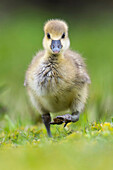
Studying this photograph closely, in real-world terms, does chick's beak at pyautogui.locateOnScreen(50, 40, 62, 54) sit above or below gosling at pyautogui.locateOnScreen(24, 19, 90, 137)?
above

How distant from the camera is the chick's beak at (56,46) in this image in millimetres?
4912

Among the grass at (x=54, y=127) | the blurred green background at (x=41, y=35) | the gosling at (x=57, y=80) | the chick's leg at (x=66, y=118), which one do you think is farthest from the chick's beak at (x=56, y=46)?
the blurred green background at (x=41, y=35)

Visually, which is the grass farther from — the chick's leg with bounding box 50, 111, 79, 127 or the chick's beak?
the chick's beak

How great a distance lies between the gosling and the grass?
0.71 ft

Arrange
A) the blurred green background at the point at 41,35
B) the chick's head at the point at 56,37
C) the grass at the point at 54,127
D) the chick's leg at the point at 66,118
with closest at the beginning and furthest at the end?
the grass at the point at 54,127 → the chick's leg at the point at 66,118 → the chick's head at the point at 56,37 → the blurred green background at the point at 41,35

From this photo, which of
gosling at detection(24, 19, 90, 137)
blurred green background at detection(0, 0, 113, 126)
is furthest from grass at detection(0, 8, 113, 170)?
gosling at detection(24, 19, 90, 137)

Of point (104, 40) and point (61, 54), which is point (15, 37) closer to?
point (104, 40)

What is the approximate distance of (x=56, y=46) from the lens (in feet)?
16.3

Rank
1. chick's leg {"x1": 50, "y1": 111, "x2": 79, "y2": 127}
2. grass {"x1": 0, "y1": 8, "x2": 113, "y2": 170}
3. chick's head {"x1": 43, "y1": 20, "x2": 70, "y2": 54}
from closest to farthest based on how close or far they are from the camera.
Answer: grass {"x1": 0, "y1": 8, "x2": 113, "y2": 170}
chick's leg {"x1": 50, "y1": 111, "x2": 79, "y2": 127}
chick's head {"x1": 43, "y1": 20, "x2": 70, "y2": 54}

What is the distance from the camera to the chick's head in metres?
5.00

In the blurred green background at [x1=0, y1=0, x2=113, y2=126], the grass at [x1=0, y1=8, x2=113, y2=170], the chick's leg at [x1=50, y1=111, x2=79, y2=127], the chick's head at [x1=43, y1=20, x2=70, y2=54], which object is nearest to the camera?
the grass at [x1=0, y1=8, x2=113, y2=170]

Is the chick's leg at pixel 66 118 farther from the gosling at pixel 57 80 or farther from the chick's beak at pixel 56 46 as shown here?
the chick's beak at pixel 56 46

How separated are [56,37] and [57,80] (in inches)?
20.9

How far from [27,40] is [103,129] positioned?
10478 mm
